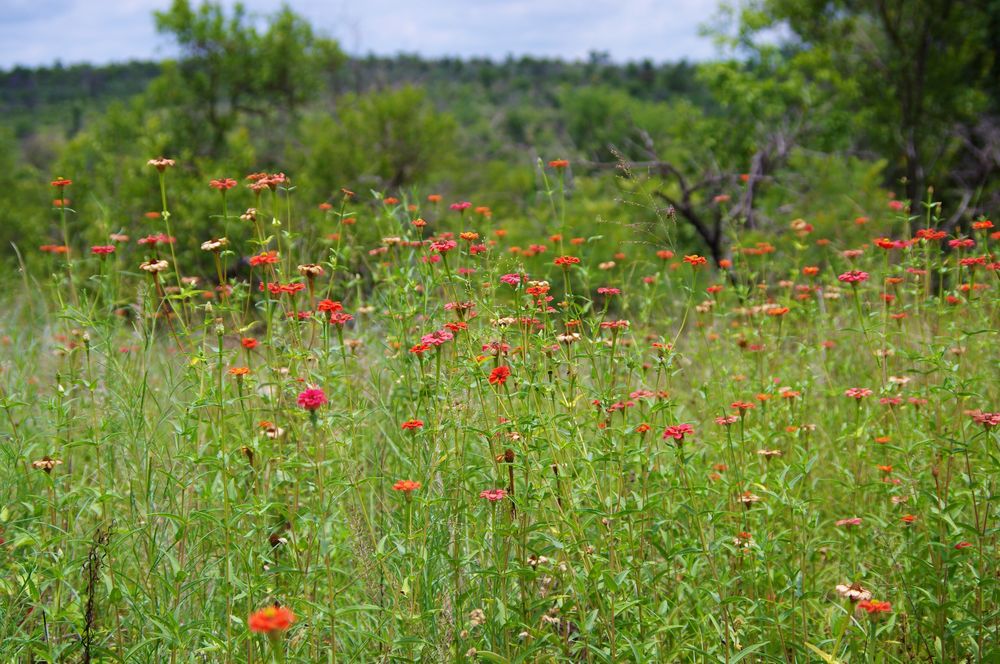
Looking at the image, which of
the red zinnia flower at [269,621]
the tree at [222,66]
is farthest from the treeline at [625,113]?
the red zinnia flower at [269,621]

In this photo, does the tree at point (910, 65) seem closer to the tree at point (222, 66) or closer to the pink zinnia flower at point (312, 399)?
the tree at point (222, 66)

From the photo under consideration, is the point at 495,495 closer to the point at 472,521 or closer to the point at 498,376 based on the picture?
the point at 472,521

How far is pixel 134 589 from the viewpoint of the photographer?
6.84 feet

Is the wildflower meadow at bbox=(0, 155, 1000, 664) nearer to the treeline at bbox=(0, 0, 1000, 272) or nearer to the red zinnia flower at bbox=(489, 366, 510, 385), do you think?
the red zinnia flower at bbox=(489, 366, 510, 385)

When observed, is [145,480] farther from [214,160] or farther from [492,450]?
[214,160]

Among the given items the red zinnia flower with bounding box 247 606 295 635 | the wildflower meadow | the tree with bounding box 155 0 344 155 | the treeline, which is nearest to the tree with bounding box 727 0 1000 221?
the treeline

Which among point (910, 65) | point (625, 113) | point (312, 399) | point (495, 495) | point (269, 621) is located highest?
point (910, 65)

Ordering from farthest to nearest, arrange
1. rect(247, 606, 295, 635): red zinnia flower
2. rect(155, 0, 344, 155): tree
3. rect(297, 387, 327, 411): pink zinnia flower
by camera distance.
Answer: rect(155, 0, 344, 155): tree → rect(297, 387, 327, 411): pink zinnia flower → rect(247, 606, 295, 635): red zinnia flower

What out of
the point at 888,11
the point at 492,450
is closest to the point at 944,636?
the point at 492,450

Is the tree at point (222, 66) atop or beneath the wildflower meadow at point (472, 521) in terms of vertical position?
atop

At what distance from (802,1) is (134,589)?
1546 centimetres

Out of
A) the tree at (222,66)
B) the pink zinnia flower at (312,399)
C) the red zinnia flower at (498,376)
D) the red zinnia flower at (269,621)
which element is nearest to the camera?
the red zinnia flower at (269,621)

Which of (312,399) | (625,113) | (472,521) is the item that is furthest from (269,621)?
(625,113)

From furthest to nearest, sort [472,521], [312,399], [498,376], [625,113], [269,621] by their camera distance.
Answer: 1. [625,113]
2. [472,521]
3. [498,376]
4. [312,399]
5. [269,621]
